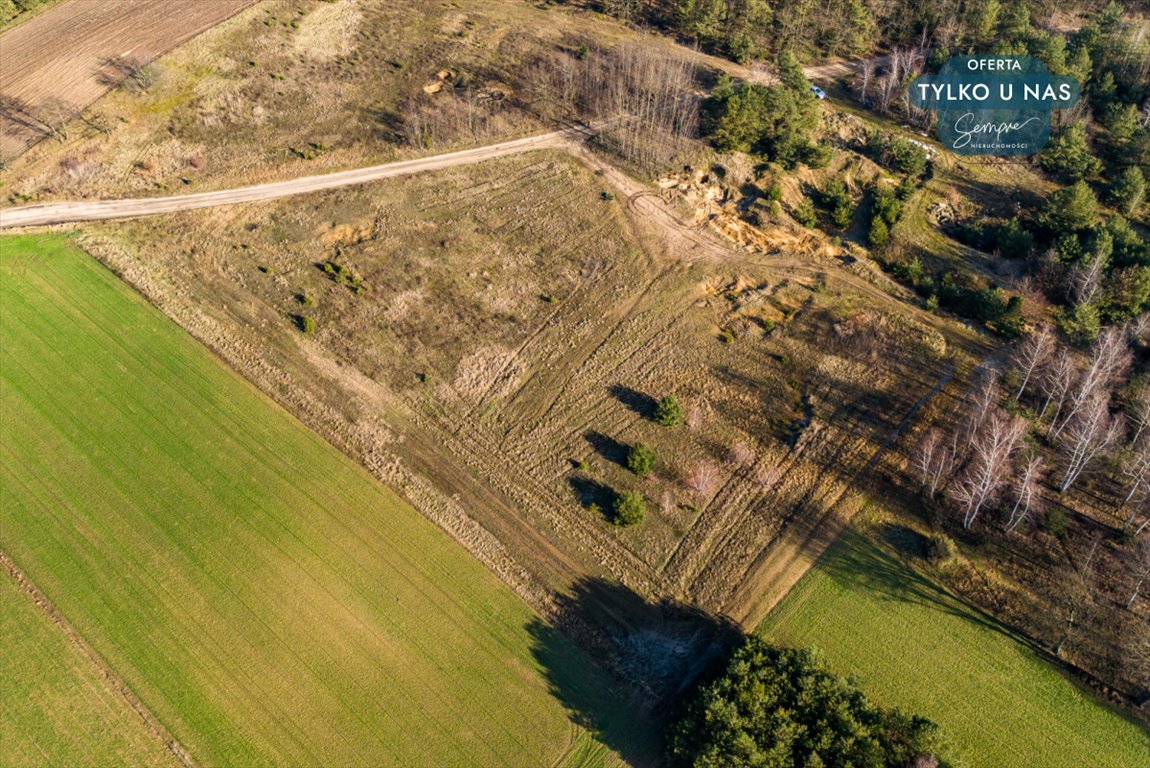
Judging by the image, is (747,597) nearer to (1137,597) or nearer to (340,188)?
(1137,597)

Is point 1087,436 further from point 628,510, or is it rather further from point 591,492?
point 591,492

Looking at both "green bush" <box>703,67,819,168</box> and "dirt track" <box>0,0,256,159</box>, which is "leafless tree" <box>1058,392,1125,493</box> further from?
"dirt track" <box>0,0,256,159</box>

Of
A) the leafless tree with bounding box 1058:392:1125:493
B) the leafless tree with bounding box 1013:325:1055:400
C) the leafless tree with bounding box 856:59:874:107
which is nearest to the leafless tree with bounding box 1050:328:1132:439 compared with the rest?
the leafless tree with bounding box 1058:392:1125:493

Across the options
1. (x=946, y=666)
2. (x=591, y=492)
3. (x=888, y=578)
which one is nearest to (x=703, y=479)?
(x=591, y=492)

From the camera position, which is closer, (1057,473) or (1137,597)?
(1137,597)

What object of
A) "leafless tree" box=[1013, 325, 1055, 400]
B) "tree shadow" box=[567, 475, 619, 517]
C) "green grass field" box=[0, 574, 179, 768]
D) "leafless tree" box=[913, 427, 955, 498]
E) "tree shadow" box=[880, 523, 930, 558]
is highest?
"leafless tree" box=[1013, 325, 1055, 400]

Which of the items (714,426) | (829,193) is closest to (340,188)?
(714,426)

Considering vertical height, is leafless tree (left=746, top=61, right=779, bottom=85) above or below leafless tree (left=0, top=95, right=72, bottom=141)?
above
